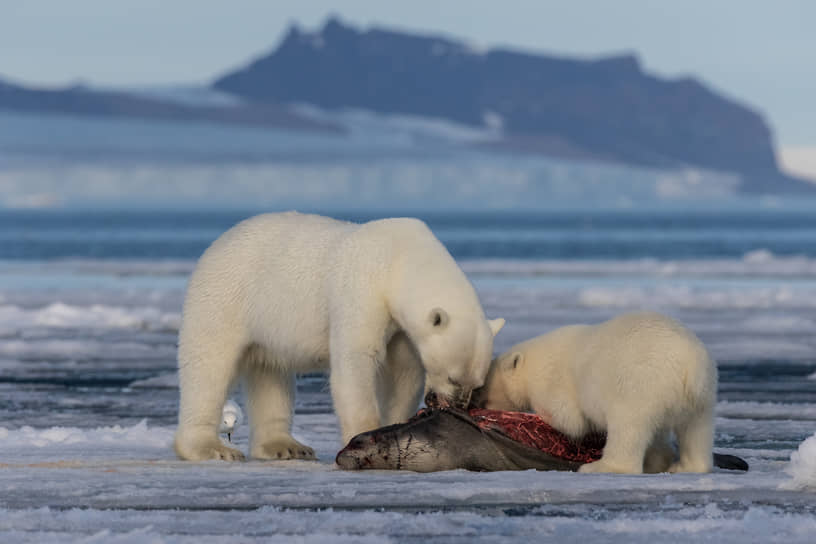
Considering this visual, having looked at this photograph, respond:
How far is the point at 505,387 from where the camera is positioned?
573cm

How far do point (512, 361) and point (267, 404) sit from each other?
3.91 feet

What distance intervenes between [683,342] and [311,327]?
4.88 ft

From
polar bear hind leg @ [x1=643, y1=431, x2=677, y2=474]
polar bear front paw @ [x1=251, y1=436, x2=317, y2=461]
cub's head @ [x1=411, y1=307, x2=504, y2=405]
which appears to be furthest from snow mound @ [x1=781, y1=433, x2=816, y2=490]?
polar bear front paw @ [x1=251, y1=436, x2=317, y2=461]

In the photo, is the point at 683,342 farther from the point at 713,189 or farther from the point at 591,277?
the point at 713,189

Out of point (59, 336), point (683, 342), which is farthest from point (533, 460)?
point (59, 336)

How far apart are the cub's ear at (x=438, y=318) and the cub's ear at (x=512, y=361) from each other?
0.59 metres

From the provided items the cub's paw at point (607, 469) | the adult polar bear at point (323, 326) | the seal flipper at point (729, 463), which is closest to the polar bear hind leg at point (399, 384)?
the adult polar bear at point (323, 326)

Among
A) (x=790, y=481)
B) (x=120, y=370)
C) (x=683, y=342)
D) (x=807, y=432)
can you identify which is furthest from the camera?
(x=120, y=370)

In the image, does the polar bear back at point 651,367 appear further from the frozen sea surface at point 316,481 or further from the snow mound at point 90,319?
the snow mound at point 90,319

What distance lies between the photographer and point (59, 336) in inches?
519

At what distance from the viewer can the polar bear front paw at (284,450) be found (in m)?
5.97

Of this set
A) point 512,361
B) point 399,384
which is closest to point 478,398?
point 512,361

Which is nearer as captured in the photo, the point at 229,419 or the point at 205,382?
the point at 205,382

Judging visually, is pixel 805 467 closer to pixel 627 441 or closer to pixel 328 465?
pixel 627 441
